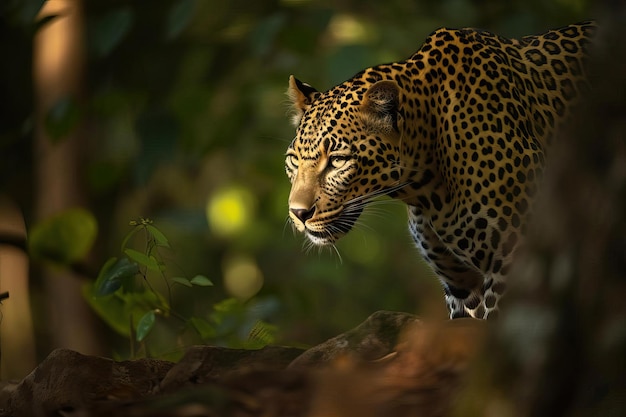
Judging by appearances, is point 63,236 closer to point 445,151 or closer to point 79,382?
point 79,382

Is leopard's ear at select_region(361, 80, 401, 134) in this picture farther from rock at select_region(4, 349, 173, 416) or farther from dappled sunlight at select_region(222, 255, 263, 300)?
dappled sunlight at select_region(222, 255, 263, 300)

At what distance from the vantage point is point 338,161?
586cm

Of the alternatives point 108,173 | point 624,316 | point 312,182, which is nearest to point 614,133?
point 624,316

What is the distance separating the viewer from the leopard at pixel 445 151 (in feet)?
18.7

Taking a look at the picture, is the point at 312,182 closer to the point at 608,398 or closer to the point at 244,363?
the point at 244,363

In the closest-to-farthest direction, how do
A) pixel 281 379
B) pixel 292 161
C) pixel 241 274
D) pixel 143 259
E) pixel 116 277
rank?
pixel 281 379 → pixel 143 259 → pixel 116 277 → pixel 292 161 → pixel 241 274

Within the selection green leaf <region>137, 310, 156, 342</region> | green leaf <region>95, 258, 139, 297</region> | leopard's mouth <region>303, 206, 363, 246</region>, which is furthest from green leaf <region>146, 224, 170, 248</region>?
leopard's mouth <region>303, 206, 363, 246</region>

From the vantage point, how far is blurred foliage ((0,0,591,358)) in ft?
25.7

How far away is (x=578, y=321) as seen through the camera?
2740 millimetres

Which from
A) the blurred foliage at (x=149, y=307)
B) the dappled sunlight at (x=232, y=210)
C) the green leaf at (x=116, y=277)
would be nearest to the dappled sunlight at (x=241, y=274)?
the dappled sunlight at (x=232, y=210)

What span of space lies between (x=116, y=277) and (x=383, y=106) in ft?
5.77

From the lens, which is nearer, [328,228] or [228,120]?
[328,228]

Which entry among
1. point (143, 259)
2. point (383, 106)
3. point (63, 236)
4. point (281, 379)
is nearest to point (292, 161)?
point (383, 106)

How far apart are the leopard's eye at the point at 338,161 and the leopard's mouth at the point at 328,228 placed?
24cm
